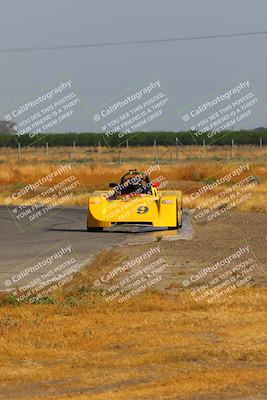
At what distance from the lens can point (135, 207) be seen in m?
28.0

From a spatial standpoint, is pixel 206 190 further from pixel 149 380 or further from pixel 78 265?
pixel 149 380

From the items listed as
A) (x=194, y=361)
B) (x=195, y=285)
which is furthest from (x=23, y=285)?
(x=194, y=361)

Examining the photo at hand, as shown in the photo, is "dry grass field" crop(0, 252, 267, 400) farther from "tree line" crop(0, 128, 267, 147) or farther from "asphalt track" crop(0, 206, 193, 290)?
"tree line" crop(0, 128, 267, 147)

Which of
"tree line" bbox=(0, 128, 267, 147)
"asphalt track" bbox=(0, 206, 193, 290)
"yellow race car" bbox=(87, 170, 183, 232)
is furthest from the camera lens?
"tree line" bbox=(0, 128, 267, 147)

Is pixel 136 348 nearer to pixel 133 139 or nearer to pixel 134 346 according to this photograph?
pixel 134 346

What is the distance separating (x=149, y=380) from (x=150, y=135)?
119 metres

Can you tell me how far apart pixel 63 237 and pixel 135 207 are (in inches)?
79.7

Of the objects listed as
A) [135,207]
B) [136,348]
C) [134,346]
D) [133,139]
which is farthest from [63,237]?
[133,139]

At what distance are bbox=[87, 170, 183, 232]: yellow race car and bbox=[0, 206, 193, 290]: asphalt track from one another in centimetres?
34

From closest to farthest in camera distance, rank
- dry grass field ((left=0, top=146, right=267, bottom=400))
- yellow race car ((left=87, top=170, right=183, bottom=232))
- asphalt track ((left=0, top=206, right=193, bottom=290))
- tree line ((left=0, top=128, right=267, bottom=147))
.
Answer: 1. dry grass field ((left=0, top=146, right=267, bottom=400))
2. asphalt track ((left=0, top=206, right=193, bottom=290))
3. yellow race car ((left=87, top=170, right=183, bottom=232))
4. tree line ((left=0, top=128, right=267, bottom=147))

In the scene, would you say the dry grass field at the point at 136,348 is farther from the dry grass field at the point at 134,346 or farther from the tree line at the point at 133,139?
the tree line at the point at 133,139

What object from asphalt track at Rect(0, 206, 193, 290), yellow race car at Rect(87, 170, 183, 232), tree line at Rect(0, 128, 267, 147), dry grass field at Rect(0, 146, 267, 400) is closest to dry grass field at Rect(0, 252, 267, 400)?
dry grass field at Rect(0, 146, 267, 400)

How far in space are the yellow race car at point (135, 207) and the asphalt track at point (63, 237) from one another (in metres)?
0.34

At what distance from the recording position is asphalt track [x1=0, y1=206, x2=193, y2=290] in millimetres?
22778
